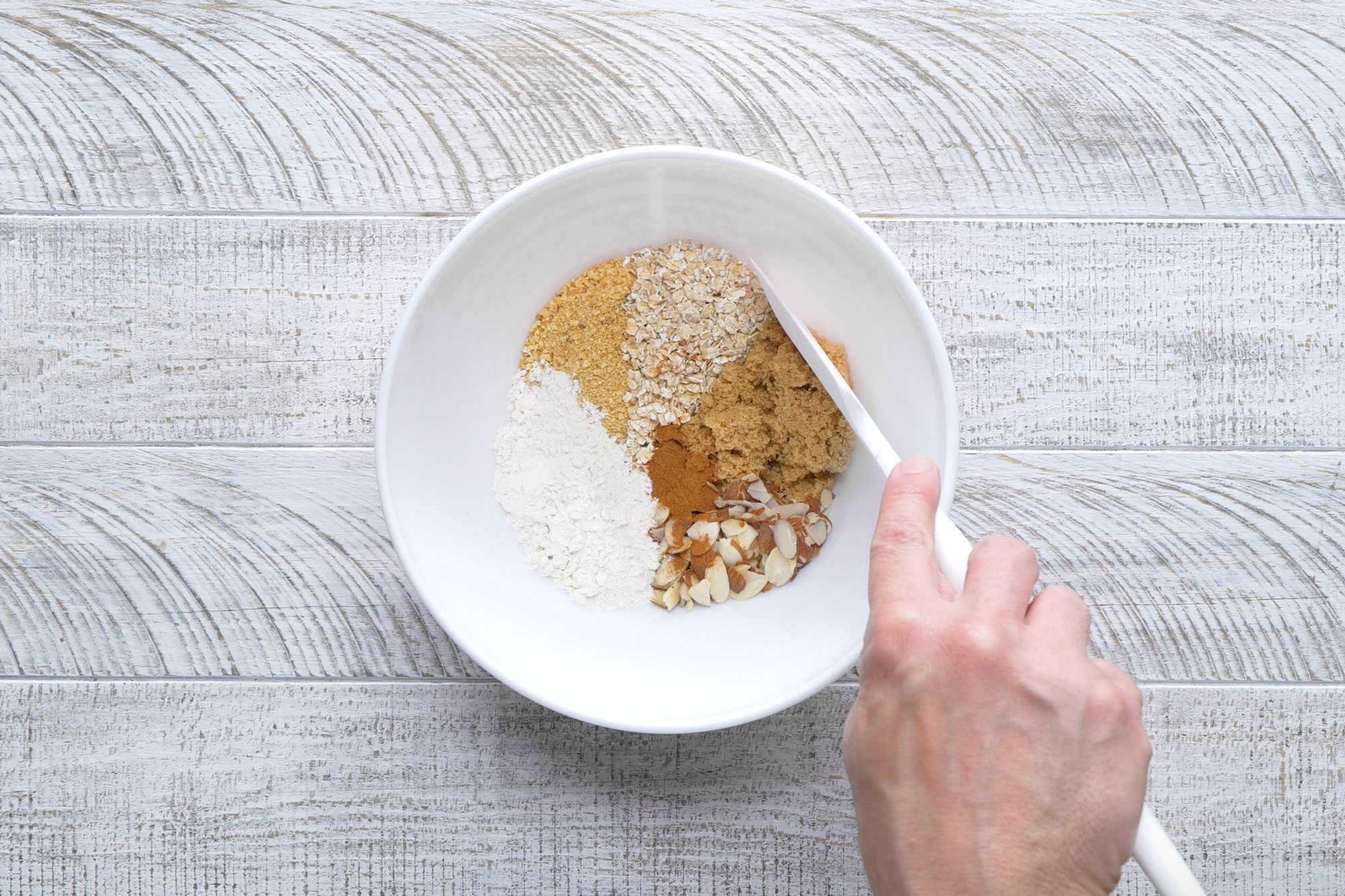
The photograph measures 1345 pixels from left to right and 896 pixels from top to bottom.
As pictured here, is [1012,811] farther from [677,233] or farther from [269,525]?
[269,525]

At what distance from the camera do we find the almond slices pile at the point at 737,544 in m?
0.90

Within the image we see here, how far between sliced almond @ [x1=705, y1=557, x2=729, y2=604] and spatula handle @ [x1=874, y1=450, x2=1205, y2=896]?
255 mm

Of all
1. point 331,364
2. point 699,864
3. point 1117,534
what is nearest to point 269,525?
point 331,364

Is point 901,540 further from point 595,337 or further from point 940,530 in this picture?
point 595,337

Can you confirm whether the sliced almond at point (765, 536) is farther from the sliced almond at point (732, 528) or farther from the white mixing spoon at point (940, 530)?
the white mixing spoon at point (940, 530)

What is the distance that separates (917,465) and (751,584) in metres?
0.28

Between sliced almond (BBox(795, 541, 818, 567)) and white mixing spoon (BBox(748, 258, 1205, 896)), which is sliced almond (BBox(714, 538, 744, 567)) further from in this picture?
white mixing spoon (BBox(748, 258, 1205, 896))

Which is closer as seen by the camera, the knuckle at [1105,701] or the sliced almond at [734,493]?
the knuckle at [1105,701]

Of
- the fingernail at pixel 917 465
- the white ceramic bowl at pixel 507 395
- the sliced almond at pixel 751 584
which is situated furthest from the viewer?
the sliced almond at pixel 751 584

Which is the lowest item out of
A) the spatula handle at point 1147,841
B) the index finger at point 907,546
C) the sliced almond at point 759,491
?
the sliced almond at point 759,491

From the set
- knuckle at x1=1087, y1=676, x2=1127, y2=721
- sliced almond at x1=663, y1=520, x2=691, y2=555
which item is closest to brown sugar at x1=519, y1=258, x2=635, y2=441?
sliced almond at x1=663, y1=520, x2=691, y2=555

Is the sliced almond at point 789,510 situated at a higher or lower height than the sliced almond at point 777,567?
higher

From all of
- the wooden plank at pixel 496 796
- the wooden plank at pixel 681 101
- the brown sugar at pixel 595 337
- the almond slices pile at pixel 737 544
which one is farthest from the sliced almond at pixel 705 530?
the wooden plank at pixel 681 101

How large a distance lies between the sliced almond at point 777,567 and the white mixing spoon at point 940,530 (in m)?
0.15
